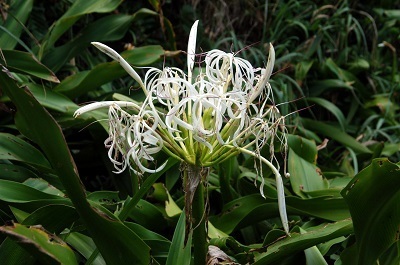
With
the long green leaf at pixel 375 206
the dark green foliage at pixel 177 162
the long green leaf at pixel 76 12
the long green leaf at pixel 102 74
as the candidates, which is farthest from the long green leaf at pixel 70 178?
the long green leaf at pixel 76 12

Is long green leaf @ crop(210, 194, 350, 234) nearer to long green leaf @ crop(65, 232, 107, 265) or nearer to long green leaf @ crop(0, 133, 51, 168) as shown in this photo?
long green leaf @ crop(65, 232, 107, 265)

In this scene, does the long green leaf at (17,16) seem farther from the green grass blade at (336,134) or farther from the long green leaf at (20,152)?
the green grass blade at (336,134)

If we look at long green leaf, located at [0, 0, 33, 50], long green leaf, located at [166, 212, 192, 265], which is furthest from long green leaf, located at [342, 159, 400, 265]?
long green leaf, located at [0, 0, 33, 50]

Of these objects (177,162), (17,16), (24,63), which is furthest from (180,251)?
(17,16)

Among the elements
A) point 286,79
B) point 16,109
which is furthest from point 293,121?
point 16,109

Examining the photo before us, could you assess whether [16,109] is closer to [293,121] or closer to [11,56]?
[11,56]

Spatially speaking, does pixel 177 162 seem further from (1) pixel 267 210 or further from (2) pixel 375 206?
(2) pixel 375 206
